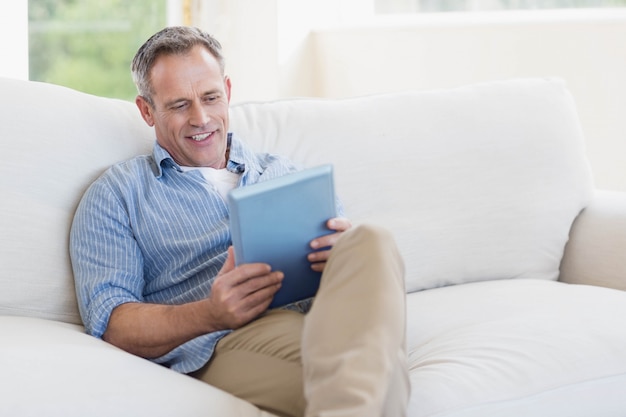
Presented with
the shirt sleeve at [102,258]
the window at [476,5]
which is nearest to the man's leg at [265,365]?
the shirt sleeve at [102,258]

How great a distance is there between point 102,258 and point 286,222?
17.3 inches

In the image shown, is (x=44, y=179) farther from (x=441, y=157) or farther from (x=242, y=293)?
(x=441, y=157)

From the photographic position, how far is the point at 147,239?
2.01 metres

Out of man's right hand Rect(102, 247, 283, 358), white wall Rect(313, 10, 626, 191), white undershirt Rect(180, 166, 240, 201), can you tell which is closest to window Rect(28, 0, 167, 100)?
white wall Rect(313, 10, 626, 191)

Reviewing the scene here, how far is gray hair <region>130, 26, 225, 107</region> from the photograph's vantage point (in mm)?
2125

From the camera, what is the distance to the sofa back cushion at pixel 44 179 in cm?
196

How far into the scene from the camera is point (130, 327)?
6.09ft

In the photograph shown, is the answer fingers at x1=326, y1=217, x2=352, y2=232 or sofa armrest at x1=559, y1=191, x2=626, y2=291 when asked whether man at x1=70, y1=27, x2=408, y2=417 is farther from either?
sofa armrest at x1=559, y1=191, x2=626, y2=291

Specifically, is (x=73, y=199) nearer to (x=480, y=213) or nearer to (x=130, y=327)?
(x=130, y=327)

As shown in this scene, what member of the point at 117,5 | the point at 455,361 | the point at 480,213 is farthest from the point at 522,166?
the point at 117,5

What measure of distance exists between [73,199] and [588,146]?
193 centimetres

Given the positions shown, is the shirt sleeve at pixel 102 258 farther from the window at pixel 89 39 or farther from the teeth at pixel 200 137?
the window at pixel 89 39

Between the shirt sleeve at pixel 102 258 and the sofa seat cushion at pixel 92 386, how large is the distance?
0.18 meters

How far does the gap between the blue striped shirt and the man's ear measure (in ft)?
0.37
